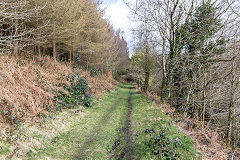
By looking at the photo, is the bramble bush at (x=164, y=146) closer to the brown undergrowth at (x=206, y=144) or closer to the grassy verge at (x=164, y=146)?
the grassy verge at (x=164, y=146)

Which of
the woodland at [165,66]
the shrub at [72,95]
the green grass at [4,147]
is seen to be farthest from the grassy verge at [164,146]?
the shrub at [72,95]

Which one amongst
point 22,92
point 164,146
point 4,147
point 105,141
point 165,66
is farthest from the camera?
point 165,66

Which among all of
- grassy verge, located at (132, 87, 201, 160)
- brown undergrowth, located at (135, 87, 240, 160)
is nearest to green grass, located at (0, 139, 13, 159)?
grassy verge, located at (132, 87, 201, 160)

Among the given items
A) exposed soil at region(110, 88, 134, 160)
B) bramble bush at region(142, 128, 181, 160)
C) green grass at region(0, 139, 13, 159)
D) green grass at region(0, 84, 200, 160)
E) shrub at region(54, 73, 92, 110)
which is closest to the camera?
green grass at region(0, 139, 13, 159)

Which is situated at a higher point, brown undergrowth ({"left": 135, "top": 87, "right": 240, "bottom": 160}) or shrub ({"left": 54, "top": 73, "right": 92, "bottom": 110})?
shrub ({"left": 54, "top": 73, "right": 92, "bottom": 110})

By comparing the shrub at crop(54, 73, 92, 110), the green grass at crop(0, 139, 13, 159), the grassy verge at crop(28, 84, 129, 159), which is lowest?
the grassy verge at crop(28, 84, 129, 159)

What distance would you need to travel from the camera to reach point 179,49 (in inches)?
428

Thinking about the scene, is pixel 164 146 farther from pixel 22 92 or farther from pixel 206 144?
pixel 22 92

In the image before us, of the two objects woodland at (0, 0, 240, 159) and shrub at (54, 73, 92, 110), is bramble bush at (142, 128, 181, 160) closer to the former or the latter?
woodland at (0, 0, 240, 159)

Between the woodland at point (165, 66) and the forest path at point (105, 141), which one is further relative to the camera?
the woodland at point (165, 66)

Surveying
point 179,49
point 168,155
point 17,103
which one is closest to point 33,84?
point 17,103

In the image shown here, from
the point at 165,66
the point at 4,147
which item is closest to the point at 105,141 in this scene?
the point at 4,147

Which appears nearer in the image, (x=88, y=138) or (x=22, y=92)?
(x=88, y=138)

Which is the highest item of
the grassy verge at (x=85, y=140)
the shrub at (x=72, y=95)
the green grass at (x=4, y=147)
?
the shrub at (x=72, y=95)
